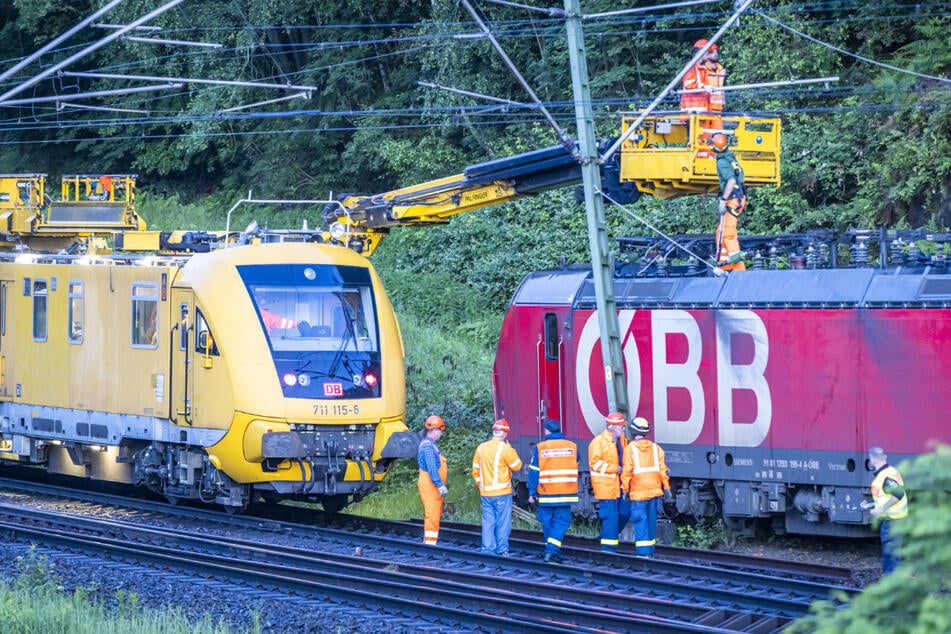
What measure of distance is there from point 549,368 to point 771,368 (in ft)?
12.2

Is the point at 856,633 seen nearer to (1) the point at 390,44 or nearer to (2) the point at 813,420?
(2) the point at 813,420

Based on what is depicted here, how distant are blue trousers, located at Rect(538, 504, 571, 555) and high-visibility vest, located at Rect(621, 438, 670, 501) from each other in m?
0.81

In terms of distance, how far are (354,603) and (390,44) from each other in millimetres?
28340

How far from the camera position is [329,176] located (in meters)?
39.7

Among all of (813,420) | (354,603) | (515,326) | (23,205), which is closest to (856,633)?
(354,603)

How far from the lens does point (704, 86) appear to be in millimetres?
18203

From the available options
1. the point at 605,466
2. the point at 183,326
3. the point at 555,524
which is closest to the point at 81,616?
the point at 555,524

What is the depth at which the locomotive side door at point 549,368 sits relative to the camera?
19.1 m

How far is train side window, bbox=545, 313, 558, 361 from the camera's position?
1914cm

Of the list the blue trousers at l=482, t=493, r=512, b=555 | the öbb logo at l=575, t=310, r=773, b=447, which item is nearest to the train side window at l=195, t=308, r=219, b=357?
the blue trousers at l=482, t=493, r=512, b=555

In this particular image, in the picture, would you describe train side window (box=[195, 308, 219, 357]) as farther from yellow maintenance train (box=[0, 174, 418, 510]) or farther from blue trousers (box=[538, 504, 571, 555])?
blue trousers (box=[538, 504, 571, 555])

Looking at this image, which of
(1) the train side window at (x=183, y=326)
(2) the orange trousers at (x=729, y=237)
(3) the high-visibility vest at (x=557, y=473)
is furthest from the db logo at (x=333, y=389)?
(2) the orange trousers at (x=729, y=237)

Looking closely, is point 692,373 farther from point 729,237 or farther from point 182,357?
point 182,357

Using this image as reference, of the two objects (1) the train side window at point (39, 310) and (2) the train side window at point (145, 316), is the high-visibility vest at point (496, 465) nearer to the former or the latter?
(2) the train side window at point (145, 316)
